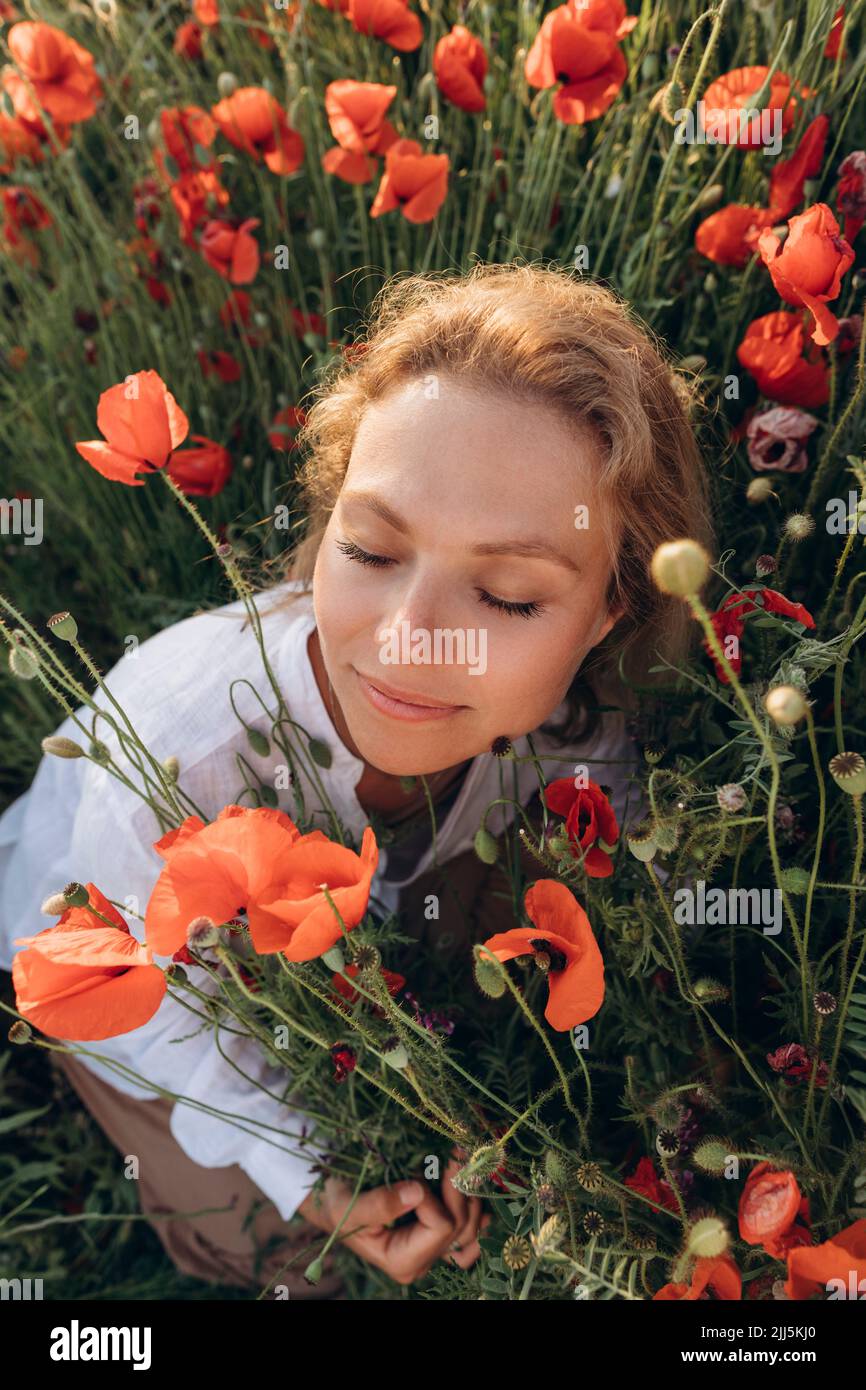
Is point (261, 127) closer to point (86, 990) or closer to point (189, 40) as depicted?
point (189, 40)

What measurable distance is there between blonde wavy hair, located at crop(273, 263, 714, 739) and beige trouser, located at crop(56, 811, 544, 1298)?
0.29 meters

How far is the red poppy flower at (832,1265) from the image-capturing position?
0.81 meters

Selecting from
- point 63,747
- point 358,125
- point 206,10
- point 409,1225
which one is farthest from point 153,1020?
point 206,10

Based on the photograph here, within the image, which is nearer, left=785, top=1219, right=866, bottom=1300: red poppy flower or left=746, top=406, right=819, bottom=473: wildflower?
left=785, top=1219, right=866, bottom=1300: red poppy flower

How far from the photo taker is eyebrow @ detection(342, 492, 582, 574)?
0.93 m

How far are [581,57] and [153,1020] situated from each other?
4.03ft

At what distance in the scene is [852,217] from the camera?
1.21 m

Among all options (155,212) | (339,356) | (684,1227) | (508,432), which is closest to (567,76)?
(339,356)

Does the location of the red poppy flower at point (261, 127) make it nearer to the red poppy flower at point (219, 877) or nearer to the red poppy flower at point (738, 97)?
the red poppy flower at point (738, 97)

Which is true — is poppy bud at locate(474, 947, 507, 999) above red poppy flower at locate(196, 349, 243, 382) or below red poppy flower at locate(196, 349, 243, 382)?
below

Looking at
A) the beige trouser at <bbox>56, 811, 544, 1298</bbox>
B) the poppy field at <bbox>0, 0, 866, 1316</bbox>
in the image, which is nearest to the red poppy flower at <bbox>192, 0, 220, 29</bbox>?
the poppy field at <bbox>0, 0, 866, 1316</bbox>

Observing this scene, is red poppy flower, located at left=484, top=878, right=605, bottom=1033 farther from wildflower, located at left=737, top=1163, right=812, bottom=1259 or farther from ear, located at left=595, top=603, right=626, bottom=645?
ear, located at left=595, top=603, right=626, bottom=645
